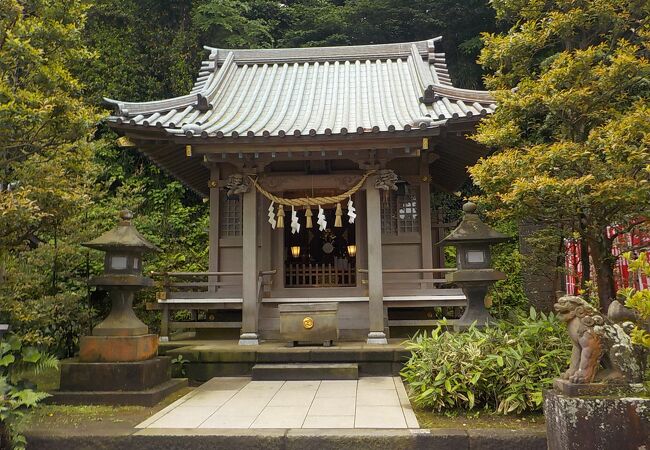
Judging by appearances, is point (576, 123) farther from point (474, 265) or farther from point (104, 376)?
point (104, 376)

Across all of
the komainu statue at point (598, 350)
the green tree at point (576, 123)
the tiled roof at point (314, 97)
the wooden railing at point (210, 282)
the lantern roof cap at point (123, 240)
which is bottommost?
the komainu statue at point (598, 350)

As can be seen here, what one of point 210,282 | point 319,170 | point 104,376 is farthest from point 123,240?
point 319,170

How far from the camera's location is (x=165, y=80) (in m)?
18.9

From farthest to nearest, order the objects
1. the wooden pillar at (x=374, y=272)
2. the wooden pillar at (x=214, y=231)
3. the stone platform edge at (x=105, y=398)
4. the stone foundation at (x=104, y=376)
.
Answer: the wooden pillar at (x=214, y=231) → the wooden pillar at (x=374, y=272) → the stone foundation at (x=104, y=376) → the stone platform edge at (x=105, y=398)

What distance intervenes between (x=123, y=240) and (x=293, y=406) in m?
3.36

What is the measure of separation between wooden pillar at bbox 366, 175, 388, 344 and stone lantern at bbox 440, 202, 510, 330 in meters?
1.45

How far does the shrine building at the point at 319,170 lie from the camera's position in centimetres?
855

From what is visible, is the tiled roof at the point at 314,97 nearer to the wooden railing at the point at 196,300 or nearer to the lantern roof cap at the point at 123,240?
the lantern roof cap at the point at 123,240

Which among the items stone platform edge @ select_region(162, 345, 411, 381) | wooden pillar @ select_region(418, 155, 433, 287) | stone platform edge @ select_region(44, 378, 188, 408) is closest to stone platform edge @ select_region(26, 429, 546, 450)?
stone platform edge @ select_region(44, 378, 188, 408)

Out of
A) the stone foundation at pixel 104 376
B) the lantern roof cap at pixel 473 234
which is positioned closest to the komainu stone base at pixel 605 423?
the lantern roof cap at pixel 473 234

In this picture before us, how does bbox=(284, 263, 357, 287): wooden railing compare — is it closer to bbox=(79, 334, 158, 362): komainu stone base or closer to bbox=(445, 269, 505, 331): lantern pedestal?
bbox=(445, 269, 505, 331): lantern pedestal

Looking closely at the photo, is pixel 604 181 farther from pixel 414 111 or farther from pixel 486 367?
pixel 414 111

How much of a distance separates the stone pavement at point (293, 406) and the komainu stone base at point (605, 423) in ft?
5.02

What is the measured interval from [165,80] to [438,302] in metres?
14.7
